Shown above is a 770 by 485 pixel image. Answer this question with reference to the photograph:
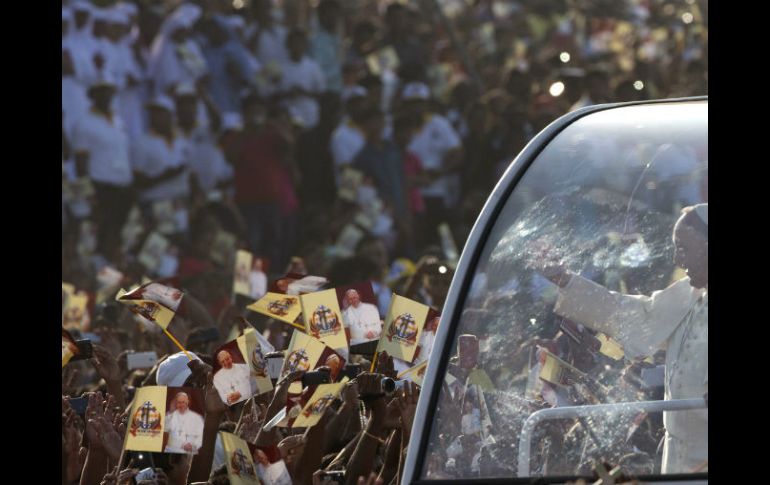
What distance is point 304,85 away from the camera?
52.9 feet

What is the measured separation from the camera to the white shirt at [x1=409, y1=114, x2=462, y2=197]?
615 inches

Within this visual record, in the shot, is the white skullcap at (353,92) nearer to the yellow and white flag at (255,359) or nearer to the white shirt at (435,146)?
the white shirt at (435,146)

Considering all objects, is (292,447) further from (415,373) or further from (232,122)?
(232,122)

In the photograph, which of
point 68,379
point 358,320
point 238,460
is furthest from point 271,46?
point 238,460

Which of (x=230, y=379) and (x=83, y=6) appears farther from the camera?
(x=83, y=6)

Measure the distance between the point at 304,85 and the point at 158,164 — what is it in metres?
→ 1.81

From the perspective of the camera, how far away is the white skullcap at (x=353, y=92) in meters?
15.7

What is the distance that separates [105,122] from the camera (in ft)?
48.7

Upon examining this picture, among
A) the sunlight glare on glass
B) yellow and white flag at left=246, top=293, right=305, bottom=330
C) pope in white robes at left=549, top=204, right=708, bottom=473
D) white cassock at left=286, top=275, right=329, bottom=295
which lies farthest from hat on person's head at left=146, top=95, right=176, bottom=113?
pope in white robes at left=549, top=204, right=708, bottom=473

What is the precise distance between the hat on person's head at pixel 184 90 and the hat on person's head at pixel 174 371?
904 centimetres

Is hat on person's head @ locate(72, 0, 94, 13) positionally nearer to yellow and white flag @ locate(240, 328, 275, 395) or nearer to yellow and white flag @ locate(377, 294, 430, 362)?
yellow and white flag @ locate(240, 328, 275, 395)

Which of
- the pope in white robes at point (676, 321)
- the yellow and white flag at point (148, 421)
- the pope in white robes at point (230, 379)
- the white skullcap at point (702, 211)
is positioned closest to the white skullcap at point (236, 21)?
the pope in white robes at point (230, 379)

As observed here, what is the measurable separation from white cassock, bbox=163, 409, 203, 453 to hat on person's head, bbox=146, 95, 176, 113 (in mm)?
10116

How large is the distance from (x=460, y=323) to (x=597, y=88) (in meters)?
10.7
